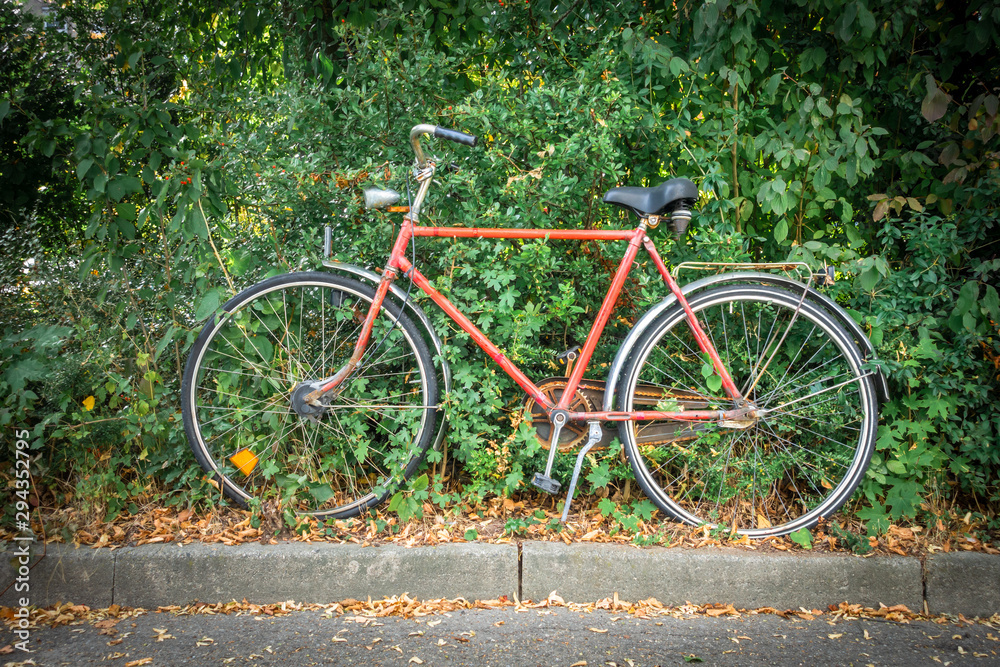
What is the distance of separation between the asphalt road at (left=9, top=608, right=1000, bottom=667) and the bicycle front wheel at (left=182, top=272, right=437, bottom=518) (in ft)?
2.03

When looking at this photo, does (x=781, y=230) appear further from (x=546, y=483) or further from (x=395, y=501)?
(x=395, y=501)

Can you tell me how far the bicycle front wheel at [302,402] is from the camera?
3002mm

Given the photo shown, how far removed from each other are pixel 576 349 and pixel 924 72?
2.01 metres

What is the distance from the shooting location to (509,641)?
2363 mm

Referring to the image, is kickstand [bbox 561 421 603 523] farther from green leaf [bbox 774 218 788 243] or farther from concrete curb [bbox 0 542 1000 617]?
green leaf [bbox 774 218 788 243]

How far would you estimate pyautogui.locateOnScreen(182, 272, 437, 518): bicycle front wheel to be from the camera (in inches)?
118

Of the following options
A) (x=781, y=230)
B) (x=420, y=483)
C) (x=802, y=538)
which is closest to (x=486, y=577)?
(x=420, y=483)

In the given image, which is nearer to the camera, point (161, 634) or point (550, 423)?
point (161, 634)

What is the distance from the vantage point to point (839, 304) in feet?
10.4

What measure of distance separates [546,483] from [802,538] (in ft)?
3.65

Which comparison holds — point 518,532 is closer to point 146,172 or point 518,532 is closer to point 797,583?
point 797,583

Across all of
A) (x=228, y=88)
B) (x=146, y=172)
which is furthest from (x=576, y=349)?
(x=228, y=88)

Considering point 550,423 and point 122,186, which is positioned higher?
point 122,186

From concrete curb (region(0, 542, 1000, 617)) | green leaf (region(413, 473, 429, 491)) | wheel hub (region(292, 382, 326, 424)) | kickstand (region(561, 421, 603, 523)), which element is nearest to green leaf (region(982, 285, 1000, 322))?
concrete curb (region(0, 542, 1000, 617))
